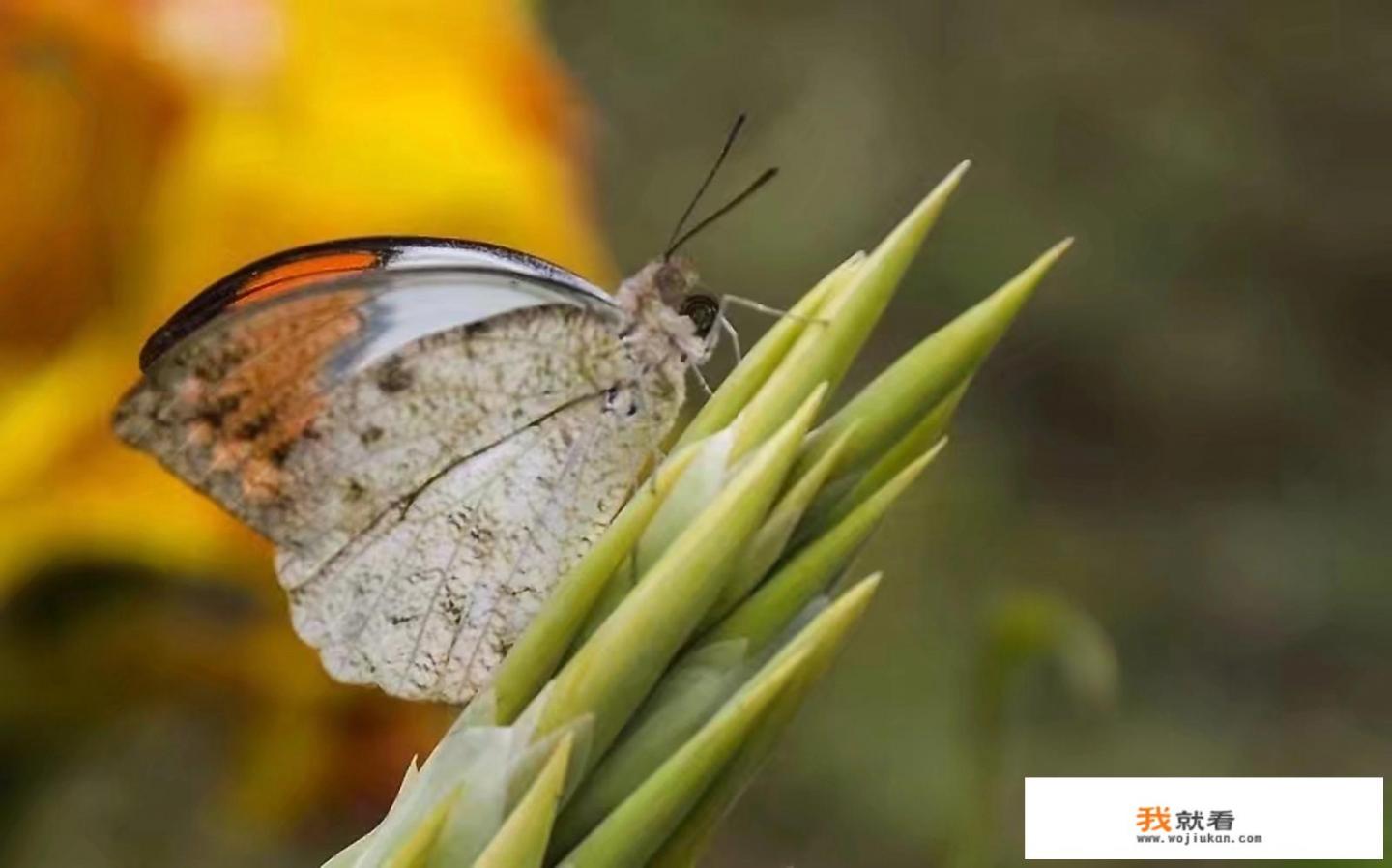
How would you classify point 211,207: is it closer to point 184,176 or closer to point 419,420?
point 184,176

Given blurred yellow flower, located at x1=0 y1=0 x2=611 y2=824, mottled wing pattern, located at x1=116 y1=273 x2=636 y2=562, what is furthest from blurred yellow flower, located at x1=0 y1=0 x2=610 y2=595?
mottled wing pattern, located at x1=116 y1=273 x2=636 y2=562

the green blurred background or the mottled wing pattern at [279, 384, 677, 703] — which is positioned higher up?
the green blurred background

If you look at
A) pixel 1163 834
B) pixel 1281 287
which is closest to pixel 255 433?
pixel 1163 834

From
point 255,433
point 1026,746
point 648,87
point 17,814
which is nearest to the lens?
point 255,433

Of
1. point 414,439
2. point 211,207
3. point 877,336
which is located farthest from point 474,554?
point 877,336

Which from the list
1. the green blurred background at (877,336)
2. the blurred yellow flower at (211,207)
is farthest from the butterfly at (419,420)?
the blurred yellow flower at (211,207)

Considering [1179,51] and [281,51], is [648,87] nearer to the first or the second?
[1179,51]

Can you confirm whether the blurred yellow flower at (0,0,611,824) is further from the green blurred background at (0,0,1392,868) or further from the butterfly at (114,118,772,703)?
the butterfly at (114,118,772,703)

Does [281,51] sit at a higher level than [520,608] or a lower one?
higher
